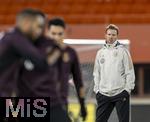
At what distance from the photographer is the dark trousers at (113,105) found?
252 inches

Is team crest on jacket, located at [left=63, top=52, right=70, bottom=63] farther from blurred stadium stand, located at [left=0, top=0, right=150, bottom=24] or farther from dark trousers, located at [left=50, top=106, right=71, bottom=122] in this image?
blurred stadium stand, located at [left=0, top=0, right=150, bottom=24]

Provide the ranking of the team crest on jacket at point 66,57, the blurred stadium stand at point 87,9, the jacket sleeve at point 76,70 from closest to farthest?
1. the team crest on jacket at point 66,57
2. the jacket sleeve at point 76,70
3. the blurred stadium stand at point 87,9

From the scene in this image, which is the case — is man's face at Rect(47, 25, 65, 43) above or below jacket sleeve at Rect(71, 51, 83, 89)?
above

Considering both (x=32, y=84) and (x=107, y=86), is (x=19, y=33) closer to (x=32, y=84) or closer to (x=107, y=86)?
(x=32, y=84)

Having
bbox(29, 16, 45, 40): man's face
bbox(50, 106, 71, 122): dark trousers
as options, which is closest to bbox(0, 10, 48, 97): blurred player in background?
bbox(29, 16, 45, 40): man's face

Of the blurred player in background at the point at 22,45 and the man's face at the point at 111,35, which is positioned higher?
the man's face at the point at 111,35

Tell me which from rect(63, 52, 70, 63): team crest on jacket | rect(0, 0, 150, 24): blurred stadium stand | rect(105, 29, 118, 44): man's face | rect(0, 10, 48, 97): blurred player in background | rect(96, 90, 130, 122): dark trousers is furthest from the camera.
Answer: rect(0, 0, 150, 24): blurred stadium stand

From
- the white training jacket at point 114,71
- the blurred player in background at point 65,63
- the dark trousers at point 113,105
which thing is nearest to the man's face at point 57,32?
the blurred player in background at point 65,63

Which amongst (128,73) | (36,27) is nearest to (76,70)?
(36,27)

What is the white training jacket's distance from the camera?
249 inches

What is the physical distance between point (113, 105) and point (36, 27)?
351 centimetres

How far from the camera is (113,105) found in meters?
6.52

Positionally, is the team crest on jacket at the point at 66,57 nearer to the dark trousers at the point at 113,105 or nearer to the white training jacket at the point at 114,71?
the white training jacket at the point at 114,71

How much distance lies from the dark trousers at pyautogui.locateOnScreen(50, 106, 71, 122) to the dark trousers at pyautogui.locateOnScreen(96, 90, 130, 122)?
256 centimetres
